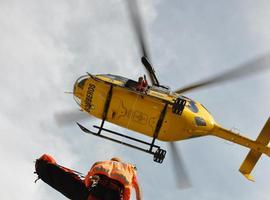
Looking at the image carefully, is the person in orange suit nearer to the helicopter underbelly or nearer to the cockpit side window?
the helicopter underbelly

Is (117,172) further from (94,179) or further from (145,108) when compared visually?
(145,108)

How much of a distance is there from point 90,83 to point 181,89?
439 centimetres

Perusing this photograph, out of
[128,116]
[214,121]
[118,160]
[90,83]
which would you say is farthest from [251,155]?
[118,160]

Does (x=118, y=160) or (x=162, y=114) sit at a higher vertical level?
(x=118, y=160)

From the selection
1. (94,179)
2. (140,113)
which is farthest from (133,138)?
(94,179)

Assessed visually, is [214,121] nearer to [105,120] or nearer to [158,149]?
[158,149]

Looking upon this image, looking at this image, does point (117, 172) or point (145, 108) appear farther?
point (145, 108)

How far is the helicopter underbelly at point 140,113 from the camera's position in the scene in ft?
56.5

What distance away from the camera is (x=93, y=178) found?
27.6 ft

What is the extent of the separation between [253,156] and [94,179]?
13.6 m

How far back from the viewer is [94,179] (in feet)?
27.5

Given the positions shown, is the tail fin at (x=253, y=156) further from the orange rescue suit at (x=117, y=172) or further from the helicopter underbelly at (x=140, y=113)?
the orange rescue suit at (x=117, y=172)

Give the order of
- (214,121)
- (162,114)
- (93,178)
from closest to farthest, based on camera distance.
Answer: (93,178) < (162,114) < (214,121)

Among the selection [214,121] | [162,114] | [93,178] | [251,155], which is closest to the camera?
[93,178]
